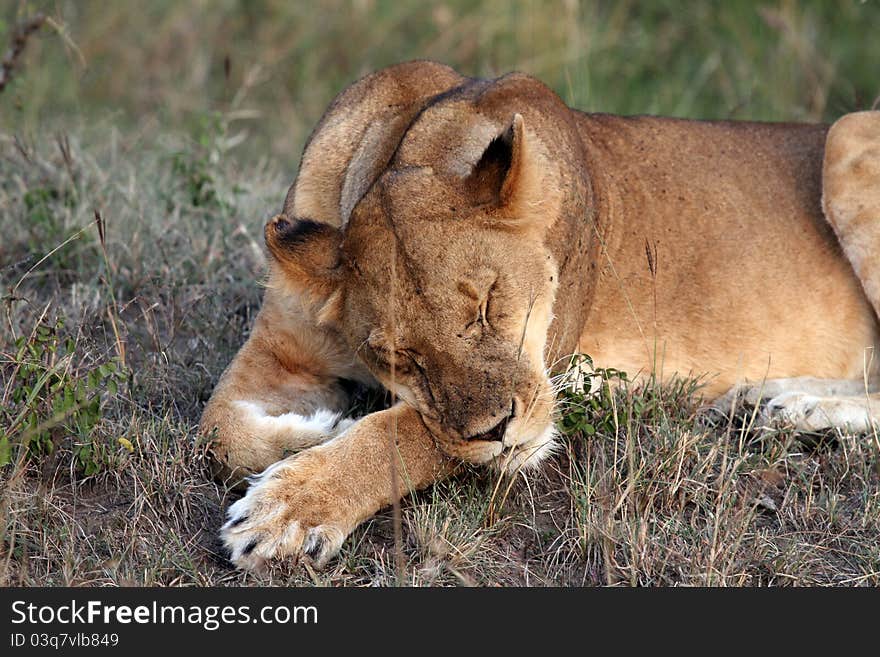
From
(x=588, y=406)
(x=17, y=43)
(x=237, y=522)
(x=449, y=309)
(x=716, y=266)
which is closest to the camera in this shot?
(x=449, y=309)

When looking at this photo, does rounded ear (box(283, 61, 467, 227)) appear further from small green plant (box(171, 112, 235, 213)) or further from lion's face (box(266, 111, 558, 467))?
small green plant (box(171, 112, 235, 213))

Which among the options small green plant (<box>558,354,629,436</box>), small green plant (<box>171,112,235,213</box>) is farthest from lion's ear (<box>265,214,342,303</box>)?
small green plant (<box>171,112,235,213</box>)

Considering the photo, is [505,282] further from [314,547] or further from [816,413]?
[816,413]

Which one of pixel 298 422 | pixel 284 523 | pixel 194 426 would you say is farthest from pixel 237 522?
pixel 194 426

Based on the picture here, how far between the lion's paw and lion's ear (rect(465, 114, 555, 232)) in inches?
31.4

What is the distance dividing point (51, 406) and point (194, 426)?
0.40 metres

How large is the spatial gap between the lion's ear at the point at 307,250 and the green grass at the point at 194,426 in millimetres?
562

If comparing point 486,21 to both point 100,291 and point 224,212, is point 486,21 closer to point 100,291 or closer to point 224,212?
point 224,212

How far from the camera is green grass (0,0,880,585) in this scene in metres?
2.87

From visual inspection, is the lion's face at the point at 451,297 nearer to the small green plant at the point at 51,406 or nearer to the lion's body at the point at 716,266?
the small green plant at the point at 51,406

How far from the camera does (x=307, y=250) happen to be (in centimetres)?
296

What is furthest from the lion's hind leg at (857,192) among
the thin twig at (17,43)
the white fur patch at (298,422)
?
the thin twig at (17,43)

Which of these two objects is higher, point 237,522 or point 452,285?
point 452,285

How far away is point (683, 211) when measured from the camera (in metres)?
3.87
